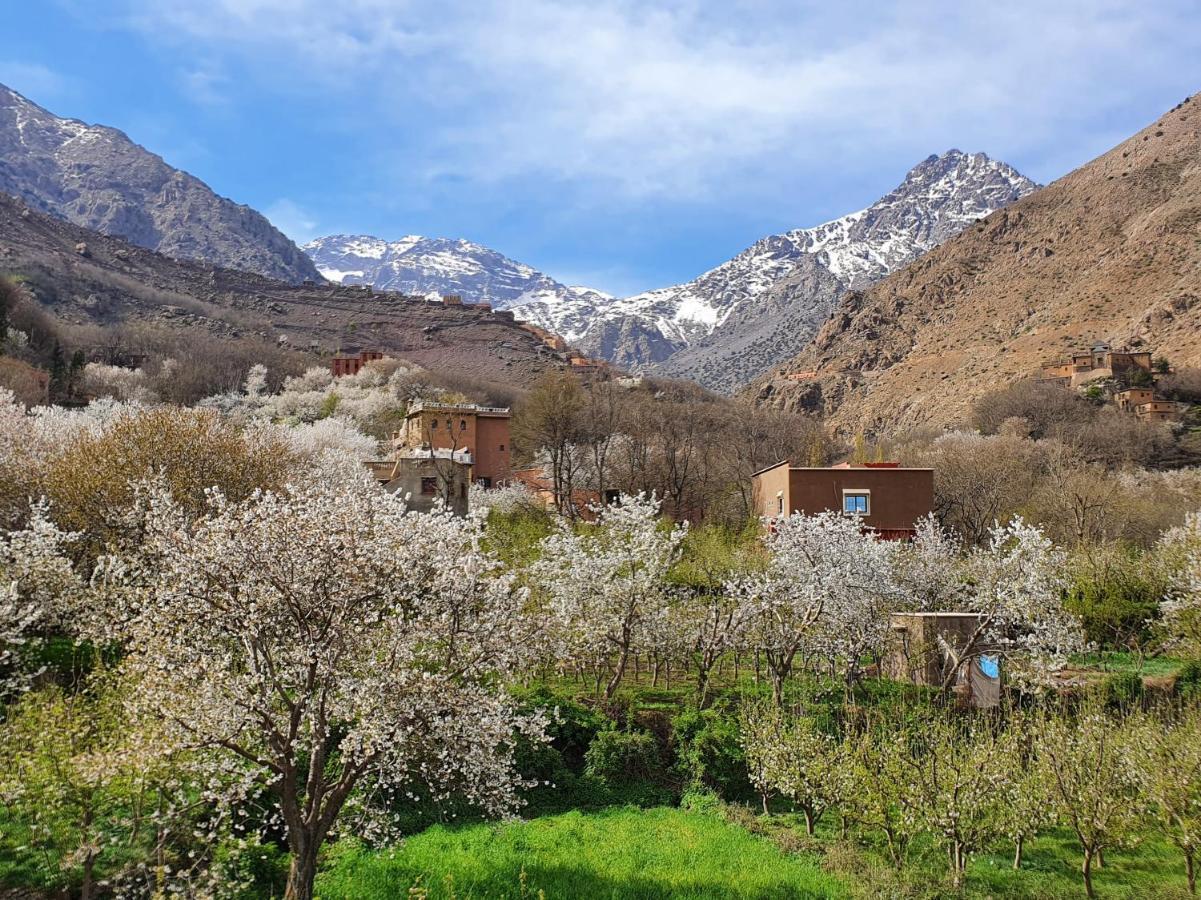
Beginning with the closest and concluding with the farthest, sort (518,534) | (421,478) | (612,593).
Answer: (612,593) < (518,534) < (421,478)

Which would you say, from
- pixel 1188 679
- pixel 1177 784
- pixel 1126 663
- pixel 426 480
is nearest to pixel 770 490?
pixel 426 480

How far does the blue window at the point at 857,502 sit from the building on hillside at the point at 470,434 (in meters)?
23.4

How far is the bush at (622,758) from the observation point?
59.9ft

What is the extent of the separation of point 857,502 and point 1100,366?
57.5 m

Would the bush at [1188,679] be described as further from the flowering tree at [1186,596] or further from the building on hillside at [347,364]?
the building on hillside at [347,364]

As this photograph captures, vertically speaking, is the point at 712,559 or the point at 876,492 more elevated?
the point at 876,492

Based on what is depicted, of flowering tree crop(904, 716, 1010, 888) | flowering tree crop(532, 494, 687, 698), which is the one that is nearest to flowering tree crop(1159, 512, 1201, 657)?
flowering tree crop(904, 716, 1010, 888)

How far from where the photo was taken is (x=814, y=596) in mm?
20875

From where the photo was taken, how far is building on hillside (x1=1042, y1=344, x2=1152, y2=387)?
80.0 m

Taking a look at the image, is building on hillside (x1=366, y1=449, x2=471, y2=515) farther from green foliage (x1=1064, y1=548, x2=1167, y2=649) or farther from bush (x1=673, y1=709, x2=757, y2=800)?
green foliage (x1=1064, y1=548, x2=1167, y2=649)

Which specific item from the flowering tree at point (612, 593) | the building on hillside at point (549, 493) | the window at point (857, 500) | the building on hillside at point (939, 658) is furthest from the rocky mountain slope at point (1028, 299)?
the flowering tree at point (612, 593)

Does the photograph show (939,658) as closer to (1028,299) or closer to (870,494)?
(870,494)

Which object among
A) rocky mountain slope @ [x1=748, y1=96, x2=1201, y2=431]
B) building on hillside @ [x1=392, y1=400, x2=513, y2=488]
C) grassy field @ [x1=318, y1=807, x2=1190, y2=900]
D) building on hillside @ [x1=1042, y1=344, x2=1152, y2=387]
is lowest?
grassy field @ [x1=318, y1=807, x2=1190, y2=900]

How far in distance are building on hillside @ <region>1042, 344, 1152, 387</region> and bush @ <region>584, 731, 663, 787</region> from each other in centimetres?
7907
